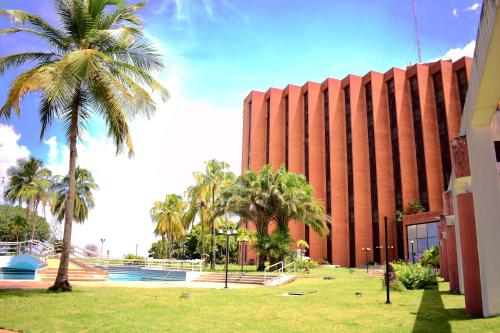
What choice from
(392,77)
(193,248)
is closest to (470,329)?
(392,77)

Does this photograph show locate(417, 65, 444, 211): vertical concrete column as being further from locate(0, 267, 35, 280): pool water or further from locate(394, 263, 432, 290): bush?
locate(0, 267, 35, 280): pool water

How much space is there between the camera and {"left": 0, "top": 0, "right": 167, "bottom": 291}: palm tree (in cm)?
1708

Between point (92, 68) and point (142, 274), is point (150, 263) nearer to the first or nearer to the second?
point (142, 274)

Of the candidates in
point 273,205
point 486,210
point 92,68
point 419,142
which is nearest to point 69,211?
point 92,68

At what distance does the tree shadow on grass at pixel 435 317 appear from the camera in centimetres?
891

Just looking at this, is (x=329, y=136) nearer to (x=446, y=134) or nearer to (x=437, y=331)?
(x=446, y=134)

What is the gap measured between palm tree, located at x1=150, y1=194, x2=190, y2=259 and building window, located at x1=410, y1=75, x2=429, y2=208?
32.5m

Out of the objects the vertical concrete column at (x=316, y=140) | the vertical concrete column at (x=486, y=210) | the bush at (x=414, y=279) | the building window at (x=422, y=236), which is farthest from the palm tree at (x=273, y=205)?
the vertical concrete column at (x=316, y=140)

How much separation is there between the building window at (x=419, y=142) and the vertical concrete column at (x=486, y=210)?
156ft

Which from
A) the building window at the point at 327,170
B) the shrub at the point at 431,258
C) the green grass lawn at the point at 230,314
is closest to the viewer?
the green grass lawn at the point at 230,314

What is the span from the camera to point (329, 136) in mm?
63906

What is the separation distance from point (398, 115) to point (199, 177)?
30503mm

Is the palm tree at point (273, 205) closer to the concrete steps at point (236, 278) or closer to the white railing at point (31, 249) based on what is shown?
the concrete steps at point (236, 278)

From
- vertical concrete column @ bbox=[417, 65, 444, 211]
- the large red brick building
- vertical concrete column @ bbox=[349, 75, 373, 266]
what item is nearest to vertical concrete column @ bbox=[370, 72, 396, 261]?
the large red brick building
